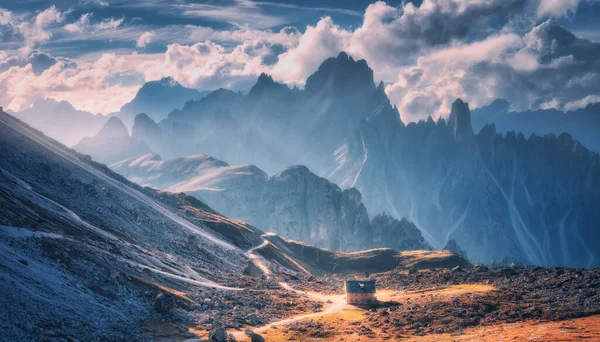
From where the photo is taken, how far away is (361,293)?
11244 cm

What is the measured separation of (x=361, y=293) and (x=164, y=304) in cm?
4932

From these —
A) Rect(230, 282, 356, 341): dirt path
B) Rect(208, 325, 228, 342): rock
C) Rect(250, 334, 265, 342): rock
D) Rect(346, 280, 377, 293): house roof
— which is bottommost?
Rect(230, 282, 356, 341): dirt path

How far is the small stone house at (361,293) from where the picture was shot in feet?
368

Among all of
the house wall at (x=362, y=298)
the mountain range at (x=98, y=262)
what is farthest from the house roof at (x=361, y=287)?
the mountain range at (x=98, y=262)

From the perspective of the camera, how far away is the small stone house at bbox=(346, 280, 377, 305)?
112 m

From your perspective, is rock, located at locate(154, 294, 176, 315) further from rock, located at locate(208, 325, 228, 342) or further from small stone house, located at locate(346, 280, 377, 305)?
small stone house, located at locate(346, 280, 377, 305)

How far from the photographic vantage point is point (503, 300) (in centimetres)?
9000

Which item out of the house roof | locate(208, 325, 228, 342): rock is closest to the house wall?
the house roof

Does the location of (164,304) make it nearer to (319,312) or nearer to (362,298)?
(319,312)

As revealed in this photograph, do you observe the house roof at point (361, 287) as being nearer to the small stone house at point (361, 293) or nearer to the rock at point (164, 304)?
the small stone house at point (361, 293)

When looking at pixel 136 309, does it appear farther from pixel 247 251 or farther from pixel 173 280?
pixel 247 251

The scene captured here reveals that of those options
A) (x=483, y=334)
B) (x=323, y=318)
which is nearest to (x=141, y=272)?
(x=323, y=318)

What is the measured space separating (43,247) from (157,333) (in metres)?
23.1

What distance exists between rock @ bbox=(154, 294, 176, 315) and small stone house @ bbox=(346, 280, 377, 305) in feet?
153
